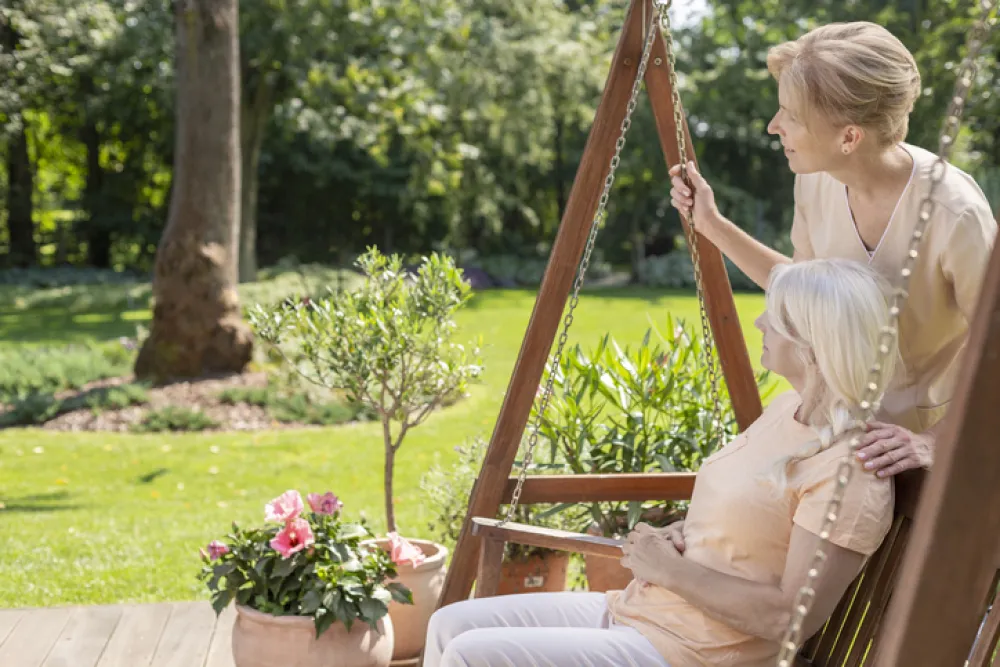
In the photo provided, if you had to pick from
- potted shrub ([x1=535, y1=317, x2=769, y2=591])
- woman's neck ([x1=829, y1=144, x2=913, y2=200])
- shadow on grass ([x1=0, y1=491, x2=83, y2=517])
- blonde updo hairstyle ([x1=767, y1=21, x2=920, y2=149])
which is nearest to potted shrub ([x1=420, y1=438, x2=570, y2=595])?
potted shrub ([x1=535, y1=317, x2=769, y2=591])

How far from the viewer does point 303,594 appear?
283 centimetres

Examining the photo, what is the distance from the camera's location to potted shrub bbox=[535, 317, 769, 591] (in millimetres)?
3688

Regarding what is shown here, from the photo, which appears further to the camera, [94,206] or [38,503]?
[94,206]

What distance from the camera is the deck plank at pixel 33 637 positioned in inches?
130

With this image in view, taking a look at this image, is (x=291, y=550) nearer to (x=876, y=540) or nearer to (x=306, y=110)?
(x=876, y=540)

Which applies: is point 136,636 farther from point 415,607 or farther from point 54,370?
point 54,370

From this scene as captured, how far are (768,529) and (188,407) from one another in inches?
248

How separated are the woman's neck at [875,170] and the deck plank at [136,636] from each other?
2435mm

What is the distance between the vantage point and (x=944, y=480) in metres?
1.28

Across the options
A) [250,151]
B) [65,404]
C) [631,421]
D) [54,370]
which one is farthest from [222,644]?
[250,151]

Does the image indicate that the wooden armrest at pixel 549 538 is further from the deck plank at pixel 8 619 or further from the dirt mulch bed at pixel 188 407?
the dirt mulch bed at pixel 188 407

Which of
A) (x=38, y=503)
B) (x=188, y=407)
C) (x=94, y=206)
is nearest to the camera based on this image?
(x=38, y=503)

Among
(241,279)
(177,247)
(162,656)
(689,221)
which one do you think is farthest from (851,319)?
(241,279)

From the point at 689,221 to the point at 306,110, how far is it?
9023 millimetres
